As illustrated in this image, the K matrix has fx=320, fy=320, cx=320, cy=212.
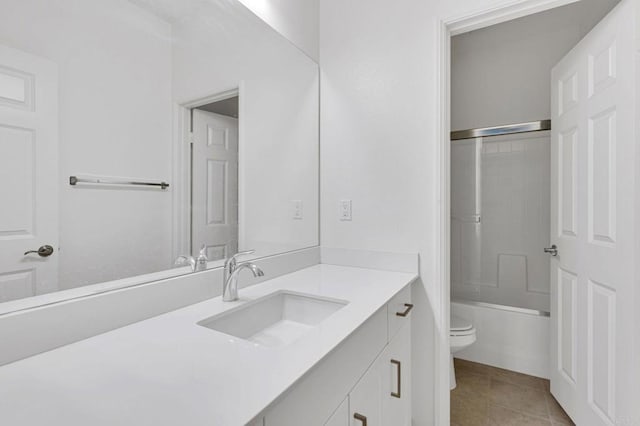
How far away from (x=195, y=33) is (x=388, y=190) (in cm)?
107

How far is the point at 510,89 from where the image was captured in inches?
104

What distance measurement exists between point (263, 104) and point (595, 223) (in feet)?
5.39

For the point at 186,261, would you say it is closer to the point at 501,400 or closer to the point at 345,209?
the point at 345,209

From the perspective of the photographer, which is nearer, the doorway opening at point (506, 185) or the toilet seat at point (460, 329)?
the toilet seat at point (460, 329)

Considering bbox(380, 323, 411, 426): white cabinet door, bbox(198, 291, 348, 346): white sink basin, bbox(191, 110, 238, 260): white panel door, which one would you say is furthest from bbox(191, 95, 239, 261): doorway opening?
bbox(380, 323, 411, 426): white cabinet door

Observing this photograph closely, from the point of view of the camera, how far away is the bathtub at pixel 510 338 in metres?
2.12

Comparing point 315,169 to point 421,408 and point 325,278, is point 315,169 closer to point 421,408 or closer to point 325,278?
point 325,278

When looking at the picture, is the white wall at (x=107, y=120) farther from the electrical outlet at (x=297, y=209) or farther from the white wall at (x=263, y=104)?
the electrical outlet at (x=297, y=209)

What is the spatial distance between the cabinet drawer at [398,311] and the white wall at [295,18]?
1.35m

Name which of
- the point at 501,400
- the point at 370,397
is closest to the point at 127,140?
the point at 370,397

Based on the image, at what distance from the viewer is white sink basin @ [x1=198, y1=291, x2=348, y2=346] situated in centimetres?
106

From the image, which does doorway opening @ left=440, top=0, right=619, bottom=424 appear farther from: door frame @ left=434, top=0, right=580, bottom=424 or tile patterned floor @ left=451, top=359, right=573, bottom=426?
door frame @ left=434, top=0, right=580, bottom=424

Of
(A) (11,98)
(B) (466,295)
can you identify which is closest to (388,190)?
(A) (11,98)

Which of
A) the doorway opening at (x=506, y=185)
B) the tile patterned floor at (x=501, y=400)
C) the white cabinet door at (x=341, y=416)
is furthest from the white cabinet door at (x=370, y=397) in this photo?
the doorway opening at (x=506, y=185)
